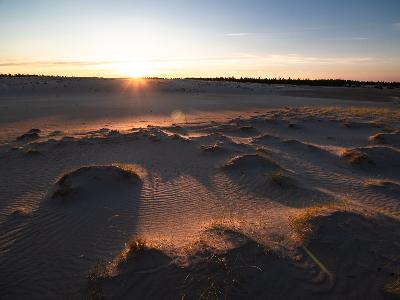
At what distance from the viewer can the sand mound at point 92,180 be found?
23.9 ft

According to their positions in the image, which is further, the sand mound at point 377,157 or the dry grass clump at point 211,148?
the dry grass clump at point 211,148

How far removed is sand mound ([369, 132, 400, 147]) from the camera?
1234 centimetres

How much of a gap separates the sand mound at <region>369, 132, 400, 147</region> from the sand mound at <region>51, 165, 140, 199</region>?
354 inches

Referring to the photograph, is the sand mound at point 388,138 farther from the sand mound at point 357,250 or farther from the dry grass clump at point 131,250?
the dry grass clump at point 131,250

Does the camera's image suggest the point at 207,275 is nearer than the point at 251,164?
Yes

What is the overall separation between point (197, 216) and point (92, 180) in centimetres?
268

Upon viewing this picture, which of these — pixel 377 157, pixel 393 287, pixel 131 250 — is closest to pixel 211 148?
pixel 377 157

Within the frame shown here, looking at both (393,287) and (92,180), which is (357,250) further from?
(92,180)

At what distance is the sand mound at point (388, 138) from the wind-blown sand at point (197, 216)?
0.07 metres

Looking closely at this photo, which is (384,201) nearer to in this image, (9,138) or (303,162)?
(303,162)

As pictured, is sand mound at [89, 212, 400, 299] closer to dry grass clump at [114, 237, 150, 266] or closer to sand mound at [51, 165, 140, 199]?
dry grass clump at [114, 237, 150, 266]

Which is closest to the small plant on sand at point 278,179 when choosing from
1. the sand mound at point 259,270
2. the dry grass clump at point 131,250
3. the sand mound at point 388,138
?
the sand mound at point 259,270

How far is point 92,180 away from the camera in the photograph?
307 inches

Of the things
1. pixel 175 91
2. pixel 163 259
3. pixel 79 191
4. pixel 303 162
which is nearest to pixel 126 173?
pixel 79 191
